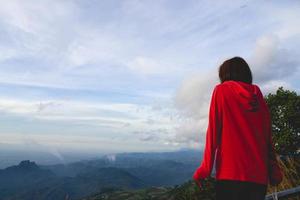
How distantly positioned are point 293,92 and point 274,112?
411 cm

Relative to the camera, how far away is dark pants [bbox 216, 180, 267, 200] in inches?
158

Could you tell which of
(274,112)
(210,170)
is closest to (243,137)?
(210,170)

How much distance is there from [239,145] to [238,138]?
0.24ft

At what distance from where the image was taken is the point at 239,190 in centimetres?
402

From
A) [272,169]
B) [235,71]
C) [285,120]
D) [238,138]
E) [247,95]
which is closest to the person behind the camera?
[238,138]

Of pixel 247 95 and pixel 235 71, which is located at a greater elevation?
pixel 235 71

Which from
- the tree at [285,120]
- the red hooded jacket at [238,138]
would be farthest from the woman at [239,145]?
the tree at [285,120]

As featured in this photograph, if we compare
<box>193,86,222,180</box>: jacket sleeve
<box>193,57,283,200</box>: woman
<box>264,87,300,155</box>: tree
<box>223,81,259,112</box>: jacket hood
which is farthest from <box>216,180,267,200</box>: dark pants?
<box>264,87,300,155</box>: tree

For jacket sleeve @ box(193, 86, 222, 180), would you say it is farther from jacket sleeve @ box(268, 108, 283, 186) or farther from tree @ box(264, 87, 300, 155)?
tree @ box(264, 87, 300, 155)

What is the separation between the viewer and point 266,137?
4.32 metres

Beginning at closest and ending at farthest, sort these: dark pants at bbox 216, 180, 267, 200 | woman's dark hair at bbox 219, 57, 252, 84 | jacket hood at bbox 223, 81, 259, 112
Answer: dark pants at bbox 216, 180, 267, 200
jacket hood at bbox 223, 81, 259, 112
woman's dark hair at bbox 219, 57, 252, 84

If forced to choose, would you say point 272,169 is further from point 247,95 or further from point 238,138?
point 247,95

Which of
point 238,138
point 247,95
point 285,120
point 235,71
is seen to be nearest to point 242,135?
point 238,138

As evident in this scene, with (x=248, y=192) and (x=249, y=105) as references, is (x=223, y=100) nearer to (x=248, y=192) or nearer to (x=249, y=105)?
(x=249, y=105)
